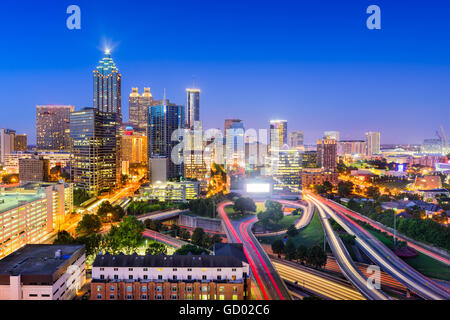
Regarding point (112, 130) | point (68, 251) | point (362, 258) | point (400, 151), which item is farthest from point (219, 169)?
point (400, 151)

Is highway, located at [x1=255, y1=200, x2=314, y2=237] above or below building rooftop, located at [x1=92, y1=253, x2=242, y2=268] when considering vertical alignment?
below

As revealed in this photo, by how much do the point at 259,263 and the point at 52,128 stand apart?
30525 mm

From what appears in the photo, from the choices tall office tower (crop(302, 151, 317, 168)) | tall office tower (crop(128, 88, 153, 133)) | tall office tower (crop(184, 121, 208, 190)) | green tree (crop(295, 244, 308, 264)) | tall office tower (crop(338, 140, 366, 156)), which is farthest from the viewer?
tall office tower (crop(128, 88, 153, 133))

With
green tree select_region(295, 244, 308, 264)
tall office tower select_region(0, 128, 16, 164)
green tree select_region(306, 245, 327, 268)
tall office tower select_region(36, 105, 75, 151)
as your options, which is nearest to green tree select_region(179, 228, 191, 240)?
green tree select_region(295, 244, 308, 264)

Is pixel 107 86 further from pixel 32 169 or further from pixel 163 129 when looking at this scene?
pixel 32 169

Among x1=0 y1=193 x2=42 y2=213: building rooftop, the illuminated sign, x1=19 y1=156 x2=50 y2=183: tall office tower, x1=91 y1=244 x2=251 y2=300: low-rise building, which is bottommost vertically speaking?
x1=91 y1=244 x2=251 y2=300: low-rise building

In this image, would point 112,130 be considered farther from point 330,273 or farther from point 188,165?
point 330,273

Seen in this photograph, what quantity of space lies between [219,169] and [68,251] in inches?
680

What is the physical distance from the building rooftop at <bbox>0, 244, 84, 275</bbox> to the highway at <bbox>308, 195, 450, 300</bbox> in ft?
25.4

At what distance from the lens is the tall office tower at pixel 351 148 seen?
123 ft

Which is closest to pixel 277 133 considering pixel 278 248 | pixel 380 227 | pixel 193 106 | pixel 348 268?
pixel 193 106

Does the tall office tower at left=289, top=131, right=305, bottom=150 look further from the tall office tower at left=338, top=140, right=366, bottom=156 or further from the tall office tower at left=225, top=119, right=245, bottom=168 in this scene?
the tall office tower at left=225, top=119, right=245, bottom=168

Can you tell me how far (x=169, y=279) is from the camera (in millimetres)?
5898

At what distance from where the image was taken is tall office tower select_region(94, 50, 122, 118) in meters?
34.5
